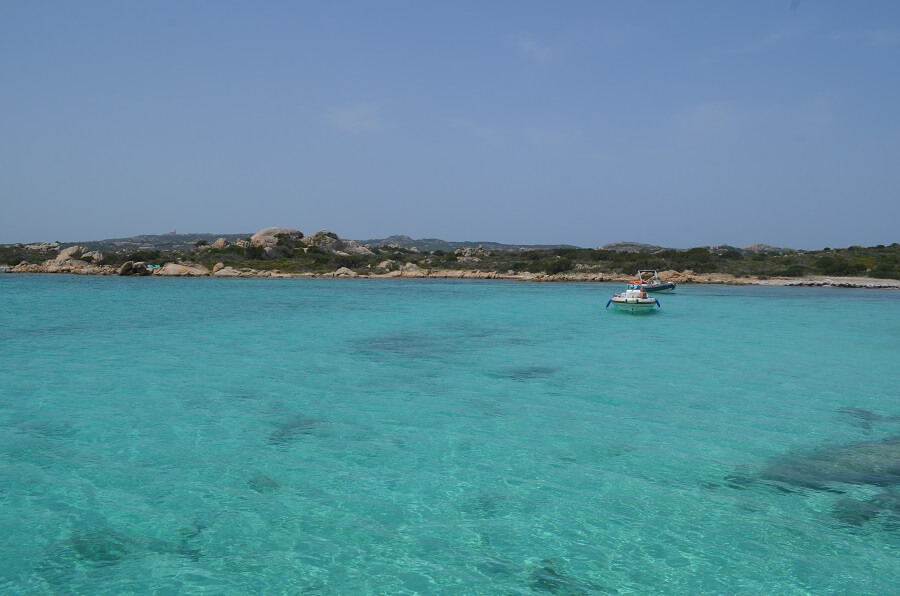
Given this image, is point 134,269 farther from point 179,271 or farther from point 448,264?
point 448,264

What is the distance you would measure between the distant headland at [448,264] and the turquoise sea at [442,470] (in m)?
50.3

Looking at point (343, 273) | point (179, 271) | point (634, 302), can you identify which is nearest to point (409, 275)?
point (343, 273)

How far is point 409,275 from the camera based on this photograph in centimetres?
7331

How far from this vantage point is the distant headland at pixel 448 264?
67062 mm

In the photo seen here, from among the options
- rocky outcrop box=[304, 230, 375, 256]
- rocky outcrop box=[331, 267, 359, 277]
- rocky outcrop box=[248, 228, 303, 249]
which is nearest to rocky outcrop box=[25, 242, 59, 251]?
rocky outcrop box=[248, 228, 303, 249]

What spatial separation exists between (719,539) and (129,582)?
6019 mm

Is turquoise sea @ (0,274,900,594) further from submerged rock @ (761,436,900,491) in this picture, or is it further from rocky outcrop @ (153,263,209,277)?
rocky outcrop @ (153,263,209,277)

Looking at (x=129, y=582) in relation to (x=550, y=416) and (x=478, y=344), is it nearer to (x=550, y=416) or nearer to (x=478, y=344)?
(x=550, y=416)

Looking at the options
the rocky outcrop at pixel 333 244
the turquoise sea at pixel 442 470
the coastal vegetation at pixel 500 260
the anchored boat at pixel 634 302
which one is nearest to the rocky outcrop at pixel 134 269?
the coastal vegetation at pixel 500 260

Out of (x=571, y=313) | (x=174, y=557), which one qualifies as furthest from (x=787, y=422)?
(x=571, y=313)

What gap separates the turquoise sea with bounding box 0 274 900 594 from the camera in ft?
19.3

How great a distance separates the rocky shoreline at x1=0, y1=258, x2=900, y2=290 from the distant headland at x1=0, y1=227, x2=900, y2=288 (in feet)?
0.35

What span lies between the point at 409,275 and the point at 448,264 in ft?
42.7

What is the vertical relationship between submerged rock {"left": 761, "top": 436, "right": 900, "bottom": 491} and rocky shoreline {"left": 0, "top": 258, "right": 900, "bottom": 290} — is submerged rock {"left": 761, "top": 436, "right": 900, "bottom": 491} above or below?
below
